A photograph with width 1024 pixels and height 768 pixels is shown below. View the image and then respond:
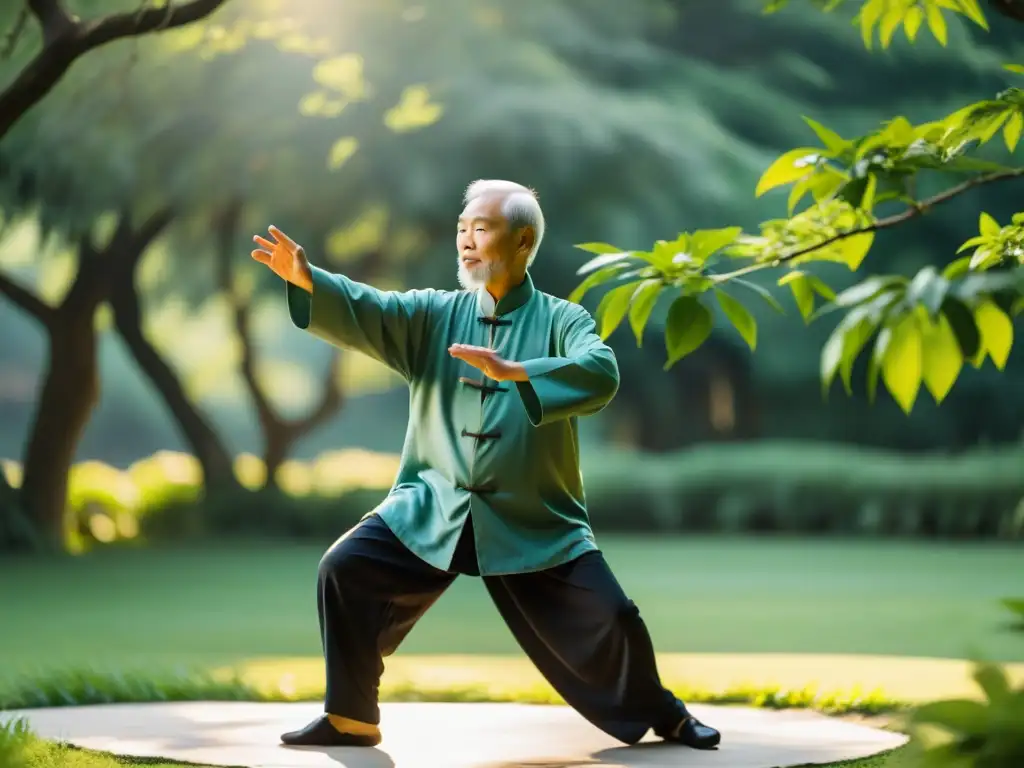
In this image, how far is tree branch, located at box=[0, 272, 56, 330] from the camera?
Answer: 1431 centimetres

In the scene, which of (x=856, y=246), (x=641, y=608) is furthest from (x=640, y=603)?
(x=856, y=246)

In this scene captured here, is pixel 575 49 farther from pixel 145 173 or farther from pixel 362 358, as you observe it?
pixel 362 358

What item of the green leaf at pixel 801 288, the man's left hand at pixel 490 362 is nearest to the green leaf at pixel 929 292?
the green leaf at pixel 801 288

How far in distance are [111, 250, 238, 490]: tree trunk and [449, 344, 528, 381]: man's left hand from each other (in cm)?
1180

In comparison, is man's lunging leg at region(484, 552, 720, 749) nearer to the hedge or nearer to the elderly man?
the elderly man

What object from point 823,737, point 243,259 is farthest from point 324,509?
point 823,737

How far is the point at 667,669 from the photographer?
6.91 metres

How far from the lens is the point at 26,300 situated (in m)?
14.4

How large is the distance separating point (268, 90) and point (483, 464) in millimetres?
10053

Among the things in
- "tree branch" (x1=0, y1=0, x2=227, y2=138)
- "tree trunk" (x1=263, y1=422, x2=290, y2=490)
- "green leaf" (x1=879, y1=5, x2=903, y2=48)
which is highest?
"tree branch" (x1=0, y1=0, x2=227, y2=138)

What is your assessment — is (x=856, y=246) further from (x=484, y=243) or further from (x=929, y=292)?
(x=484, y=243)

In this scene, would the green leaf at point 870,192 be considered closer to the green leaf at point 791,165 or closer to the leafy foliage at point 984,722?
the green leaf at point 791,165

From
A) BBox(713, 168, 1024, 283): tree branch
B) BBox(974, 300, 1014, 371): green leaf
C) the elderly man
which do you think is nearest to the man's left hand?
the elderly man

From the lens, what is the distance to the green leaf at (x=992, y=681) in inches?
70.5
